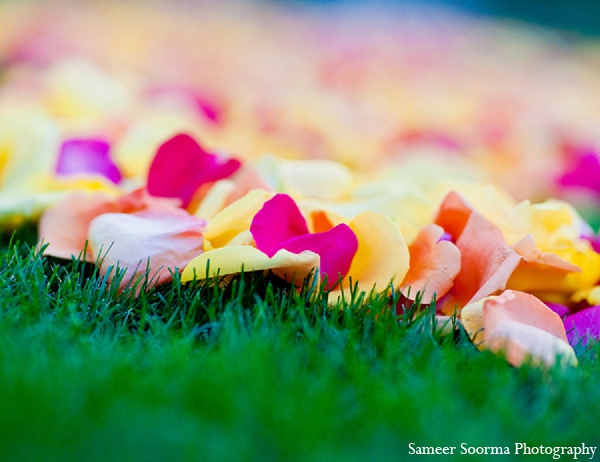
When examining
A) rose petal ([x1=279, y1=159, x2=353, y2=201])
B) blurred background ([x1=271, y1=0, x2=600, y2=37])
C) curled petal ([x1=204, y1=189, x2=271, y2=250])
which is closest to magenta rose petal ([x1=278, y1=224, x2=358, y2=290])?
curled petal ([x1=204, y1=189, x2=271, y2=250])

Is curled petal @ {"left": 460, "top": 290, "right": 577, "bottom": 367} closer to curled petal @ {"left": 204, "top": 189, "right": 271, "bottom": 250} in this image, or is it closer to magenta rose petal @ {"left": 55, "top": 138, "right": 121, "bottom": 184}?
curled petal @ {"left": 204, "top": 189, "right": 271, "bottom": 250}

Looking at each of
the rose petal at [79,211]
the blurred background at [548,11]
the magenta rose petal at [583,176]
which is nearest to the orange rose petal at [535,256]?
the rose petal at [79,211]

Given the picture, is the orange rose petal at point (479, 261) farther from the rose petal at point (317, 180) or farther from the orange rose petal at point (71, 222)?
the orange rose petal at point (71, 222)

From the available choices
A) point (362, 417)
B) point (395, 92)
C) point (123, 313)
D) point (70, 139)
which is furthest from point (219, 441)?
point (395, 92)

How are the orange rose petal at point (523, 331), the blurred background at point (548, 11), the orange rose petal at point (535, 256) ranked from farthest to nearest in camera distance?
the blurred background at point (548, 11) < the orange rose petal at point (535, 256) < the orange rose petal at point (523, 331)

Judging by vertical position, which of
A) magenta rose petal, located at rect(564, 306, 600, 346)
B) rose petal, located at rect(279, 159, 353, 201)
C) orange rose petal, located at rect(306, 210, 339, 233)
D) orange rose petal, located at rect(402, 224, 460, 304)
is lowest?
magenta rose petal, located at rect(564, 306, 600, 346)

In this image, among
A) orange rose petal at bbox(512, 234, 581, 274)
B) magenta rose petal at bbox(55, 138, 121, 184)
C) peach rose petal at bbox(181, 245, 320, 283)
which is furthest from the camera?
magenta rose petal at bbox(55, 138, 121, 184)
